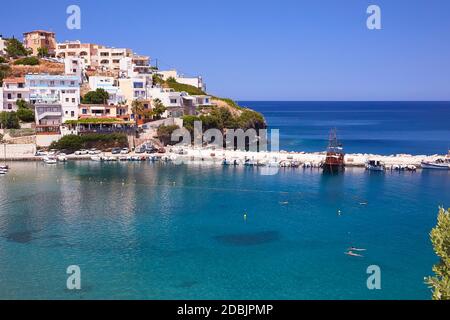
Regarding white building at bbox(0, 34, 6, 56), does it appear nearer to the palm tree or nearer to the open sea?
the palm tree

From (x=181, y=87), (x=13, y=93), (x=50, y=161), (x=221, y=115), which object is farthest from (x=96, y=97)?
(x=181, y=87)

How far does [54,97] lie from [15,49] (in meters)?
29.4

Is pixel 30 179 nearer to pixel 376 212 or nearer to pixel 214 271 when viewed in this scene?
pixel 214 271

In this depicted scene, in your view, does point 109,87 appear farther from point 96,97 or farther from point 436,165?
point 436,165

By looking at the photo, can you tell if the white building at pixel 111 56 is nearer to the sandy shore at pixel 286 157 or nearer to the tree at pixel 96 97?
the tree at pixel 96 97

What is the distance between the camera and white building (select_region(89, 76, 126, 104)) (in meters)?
80.1

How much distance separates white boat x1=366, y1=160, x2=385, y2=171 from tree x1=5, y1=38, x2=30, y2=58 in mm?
73648

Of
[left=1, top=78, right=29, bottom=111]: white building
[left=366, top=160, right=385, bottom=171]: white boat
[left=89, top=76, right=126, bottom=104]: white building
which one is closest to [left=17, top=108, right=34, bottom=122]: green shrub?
[left=1, top=78, right=29, bottom=111]: white building

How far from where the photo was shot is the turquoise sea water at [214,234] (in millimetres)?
26375

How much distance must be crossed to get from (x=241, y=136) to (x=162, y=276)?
210 feet

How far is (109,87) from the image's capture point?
8188cm

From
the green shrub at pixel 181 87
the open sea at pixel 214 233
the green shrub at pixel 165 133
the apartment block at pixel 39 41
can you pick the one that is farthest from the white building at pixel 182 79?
the open sea at pixel 214 233

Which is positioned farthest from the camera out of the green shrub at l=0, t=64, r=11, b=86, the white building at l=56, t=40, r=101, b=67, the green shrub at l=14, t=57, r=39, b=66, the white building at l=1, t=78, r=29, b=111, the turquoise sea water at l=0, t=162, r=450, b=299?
the white building at l=56, t=40, r=101, b=67
